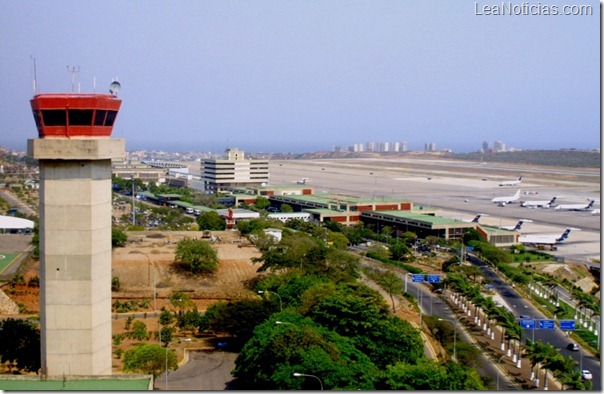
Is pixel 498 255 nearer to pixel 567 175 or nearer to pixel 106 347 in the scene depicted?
pixel 106 347

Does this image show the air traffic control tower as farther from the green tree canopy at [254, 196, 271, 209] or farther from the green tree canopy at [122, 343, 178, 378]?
the green tree canopy at [254, 196, 271, 209]

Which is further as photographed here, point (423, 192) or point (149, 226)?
point (423, 192)

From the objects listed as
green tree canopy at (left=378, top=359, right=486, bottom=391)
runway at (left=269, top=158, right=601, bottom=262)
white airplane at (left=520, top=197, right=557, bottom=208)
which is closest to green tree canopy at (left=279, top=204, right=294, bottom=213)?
runway at (left=269, top=158, right=601, bottom=262)

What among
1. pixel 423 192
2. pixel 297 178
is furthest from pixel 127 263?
pixel 297 178

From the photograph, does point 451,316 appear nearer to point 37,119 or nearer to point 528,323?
point 528,323

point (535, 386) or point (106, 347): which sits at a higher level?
point (106, 347)

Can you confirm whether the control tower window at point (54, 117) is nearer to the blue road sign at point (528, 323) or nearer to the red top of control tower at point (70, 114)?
the red top of control tower at point (70, 114)

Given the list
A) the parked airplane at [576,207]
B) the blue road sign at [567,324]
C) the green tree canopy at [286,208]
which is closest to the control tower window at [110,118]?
the blue road sign at [567,324]
